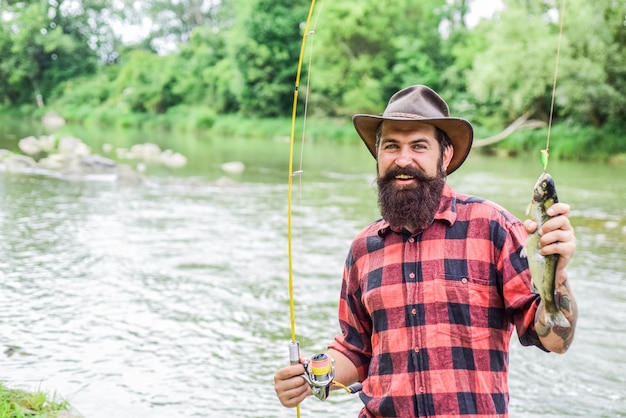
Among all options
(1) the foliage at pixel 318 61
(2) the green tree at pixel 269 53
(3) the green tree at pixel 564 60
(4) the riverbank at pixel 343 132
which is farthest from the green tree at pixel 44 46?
(3) the green tree at pixel 564 60

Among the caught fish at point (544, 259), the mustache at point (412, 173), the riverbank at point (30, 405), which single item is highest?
the mustache at point (412, 173)

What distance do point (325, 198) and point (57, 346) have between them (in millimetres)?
8802

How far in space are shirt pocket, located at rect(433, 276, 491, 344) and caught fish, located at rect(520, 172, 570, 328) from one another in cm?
27

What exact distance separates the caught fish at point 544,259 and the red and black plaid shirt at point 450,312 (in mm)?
142

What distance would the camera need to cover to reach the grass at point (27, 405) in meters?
3.49

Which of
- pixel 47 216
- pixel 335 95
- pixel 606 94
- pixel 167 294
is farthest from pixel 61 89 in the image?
pixel 167 294

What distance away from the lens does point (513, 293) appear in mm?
2111

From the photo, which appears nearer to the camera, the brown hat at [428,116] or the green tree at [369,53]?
the brown hat at [428,116]

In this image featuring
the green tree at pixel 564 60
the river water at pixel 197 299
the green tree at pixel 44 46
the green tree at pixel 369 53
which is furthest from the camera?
the green tree at pixel 44 46

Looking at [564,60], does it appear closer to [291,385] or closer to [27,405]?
[27,405]

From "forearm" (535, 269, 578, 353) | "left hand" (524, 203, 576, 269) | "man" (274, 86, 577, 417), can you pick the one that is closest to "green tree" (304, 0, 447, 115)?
"man" (274, 86, 577, 417)

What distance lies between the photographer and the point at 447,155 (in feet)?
8.11

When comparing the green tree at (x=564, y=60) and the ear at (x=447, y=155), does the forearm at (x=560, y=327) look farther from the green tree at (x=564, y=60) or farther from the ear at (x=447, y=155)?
the green tree at (x=564, y=60)

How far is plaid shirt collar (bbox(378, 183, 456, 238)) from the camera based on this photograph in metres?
2.28
